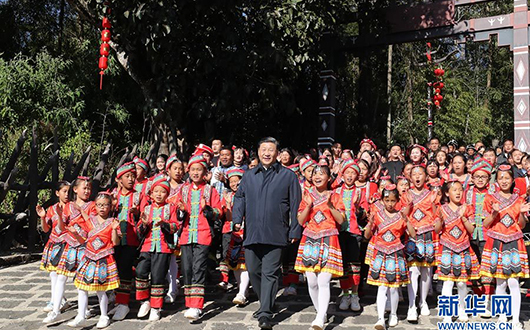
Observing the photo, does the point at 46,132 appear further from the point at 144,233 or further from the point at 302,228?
the point at 302,228

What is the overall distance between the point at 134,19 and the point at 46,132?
572 cm

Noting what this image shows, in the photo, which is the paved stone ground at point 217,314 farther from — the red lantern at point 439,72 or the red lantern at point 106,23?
the red lantern at point 439,72

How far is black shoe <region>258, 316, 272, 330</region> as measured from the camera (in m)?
4.43

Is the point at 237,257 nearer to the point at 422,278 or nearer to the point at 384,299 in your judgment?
the point at 384,299

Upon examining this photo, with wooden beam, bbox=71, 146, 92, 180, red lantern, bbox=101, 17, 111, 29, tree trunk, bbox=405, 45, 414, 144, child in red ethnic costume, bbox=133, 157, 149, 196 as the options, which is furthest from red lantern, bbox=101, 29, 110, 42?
tree trunk, bbox=405, 45, 414, 144

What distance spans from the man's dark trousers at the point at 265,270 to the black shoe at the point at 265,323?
0.09 feet

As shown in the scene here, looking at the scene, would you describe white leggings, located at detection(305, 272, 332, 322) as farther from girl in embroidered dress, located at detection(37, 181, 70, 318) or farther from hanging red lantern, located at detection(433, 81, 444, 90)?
hanging red lantern, located at detection(433, 81, 444, 90)

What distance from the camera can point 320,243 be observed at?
466 centimetres

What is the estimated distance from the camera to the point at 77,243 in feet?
16.3

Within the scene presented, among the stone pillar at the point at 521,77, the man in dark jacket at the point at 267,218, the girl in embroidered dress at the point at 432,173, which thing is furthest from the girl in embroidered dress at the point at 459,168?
the stone pillar at the point at 521,77

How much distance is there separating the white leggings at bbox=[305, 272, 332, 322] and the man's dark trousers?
333mm

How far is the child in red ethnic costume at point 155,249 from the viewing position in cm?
491

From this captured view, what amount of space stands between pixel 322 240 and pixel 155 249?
167cm

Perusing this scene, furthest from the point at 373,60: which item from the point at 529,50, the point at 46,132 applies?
the point at 46,132
